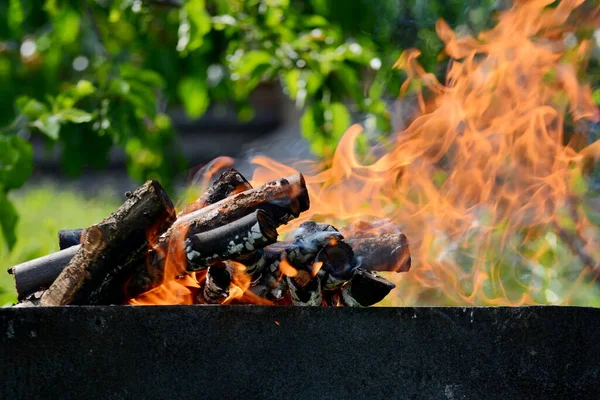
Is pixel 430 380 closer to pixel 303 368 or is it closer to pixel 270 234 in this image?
pixel 303 368

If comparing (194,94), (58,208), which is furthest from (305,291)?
(58,208)

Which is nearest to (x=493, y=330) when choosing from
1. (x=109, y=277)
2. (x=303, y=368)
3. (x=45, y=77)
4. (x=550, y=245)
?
(x=303, y=368)

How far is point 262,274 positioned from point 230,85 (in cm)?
306

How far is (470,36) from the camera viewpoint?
449 centimetres

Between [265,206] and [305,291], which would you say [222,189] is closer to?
[265,206]

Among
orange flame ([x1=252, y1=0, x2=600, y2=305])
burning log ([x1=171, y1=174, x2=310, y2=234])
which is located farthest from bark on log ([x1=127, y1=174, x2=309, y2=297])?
orange flame ([x1=252, y1=0, x2=600, y2=305])

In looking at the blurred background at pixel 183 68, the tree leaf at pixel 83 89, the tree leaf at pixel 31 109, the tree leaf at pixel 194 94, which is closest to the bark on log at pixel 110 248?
the blurred background at pixel 183 68

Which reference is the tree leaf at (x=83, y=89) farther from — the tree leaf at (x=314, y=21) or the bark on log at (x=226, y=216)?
the bark on log at (x=226, y=216)

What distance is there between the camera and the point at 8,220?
4121 millimetres

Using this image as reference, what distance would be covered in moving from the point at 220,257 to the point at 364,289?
0.39 m

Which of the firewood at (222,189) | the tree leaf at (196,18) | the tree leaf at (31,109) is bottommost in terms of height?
the tree leaf at (31,109)

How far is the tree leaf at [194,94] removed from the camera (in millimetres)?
5047

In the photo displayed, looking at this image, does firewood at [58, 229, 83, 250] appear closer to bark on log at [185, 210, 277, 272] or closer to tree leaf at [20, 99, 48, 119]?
bark on log at [185, 210, 277, 272]

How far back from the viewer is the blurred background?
4219 millimetres
